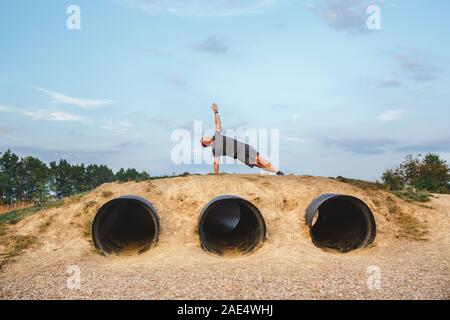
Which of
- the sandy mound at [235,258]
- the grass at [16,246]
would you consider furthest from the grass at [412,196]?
the grass at [16,246]

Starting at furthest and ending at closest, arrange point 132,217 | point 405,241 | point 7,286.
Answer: point 132,217 → point 405,241 → point 7,286

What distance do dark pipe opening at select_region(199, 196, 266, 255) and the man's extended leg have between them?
104 inches

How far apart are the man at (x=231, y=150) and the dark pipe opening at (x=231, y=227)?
2096 mm

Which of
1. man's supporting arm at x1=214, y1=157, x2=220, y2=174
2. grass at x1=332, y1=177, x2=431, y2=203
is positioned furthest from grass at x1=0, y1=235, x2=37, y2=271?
grass at x1=332, y1=177, x2=431, y2=203

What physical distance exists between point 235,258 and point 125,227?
5.76m

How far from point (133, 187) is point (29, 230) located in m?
4.35

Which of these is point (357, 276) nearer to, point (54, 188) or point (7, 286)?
point (7, 286)

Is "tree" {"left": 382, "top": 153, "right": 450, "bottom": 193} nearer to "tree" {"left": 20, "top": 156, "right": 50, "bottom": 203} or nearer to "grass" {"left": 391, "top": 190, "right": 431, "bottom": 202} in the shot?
"grass" {"left": 391, "top": 190, "right": 431, "bottom": 202}

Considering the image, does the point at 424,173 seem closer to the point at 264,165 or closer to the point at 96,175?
the point at 264,165

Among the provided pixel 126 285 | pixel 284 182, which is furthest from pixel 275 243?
pixel 126 285

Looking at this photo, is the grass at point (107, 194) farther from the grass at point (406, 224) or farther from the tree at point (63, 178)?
the tree at point (63, 178)

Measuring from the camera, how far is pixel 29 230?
16688 mm

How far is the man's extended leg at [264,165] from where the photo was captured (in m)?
21.1
